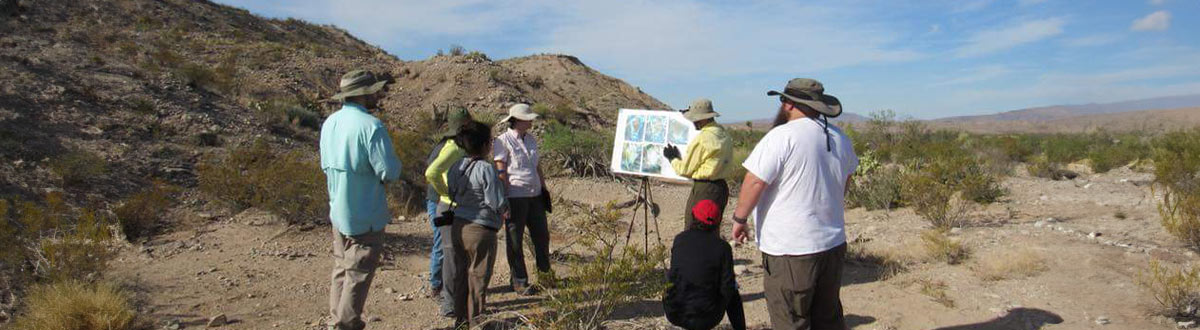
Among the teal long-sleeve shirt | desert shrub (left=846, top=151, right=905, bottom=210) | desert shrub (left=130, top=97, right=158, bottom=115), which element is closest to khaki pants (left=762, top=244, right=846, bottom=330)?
the teal long-sleeve shirt

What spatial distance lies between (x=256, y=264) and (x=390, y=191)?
3359 mm

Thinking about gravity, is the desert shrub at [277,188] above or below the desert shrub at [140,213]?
above

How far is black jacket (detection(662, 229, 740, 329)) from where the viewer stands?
10.9 ft

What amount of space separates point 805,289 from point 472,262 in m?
1.78

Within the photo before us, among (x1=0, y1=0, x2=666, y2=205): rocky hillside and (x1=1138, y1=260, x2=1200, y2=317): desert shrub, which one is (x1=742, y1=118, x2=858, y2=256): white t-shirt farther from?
(x1=0, y1=0, x2=666, y2=205): rocky hillside

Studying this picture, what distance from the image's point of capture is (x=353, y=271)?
3.40 metres

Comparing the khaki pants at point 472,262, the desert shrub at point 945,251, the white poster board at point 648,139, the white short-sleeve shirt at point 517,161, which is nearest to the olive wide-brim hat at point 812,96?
the khaki pants at point 472,262

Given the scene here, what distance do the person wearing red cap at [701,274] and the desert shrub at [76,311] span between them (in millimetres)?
3292

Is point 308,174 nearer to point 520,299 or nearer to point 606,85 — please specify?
point 520,299

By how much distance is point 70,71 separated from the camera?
520 inches

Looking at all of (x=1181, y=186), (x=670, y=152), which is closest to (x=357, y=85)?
(x=670, y=152)

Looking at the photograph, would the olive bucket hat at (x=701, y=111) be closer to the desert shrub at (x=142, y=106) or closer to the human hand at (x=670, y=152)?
the human hand at (x=670, y=152)

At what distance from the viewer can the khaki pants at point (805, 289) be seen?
2867 mm

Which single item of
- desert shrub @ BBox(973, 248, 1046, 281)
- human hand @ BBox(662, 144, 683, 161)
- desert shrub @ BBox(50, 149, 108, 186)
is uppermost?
human hand @ BBox(662, 144, 683, 161)
